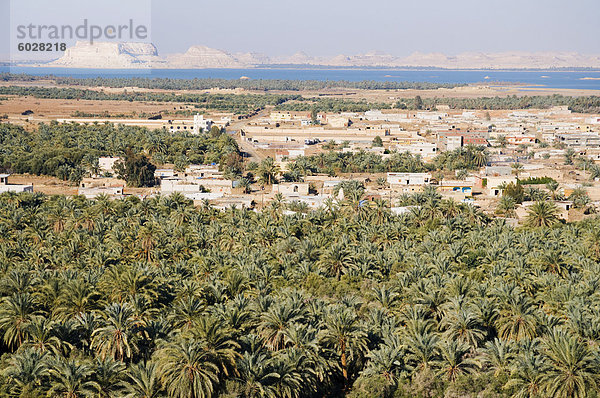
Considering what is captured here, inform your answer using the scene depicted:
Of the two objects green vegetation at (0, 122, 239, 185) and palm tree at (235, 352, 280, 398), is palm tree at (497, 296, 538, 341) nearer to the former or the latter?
palm tree at (235, 352, 280, 398)

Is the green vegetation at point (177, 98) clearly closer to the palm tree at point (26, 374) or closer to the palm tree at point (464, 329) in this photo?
the palm tree at point (464, 329)

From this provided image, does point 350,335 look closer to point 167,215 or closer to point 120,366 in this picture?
point 120,366

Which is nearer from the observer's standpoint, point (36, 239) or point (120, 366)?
point (120, 366)

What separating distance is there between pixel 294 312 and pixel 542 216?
22.9 meters

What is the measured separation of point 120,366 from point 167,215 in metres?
23.3

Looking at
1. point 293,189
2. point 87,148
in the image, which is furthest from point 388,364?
point 87,148

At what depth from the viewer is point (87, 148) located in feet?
230

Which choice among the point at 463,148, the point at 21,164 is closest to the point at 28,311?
the point at 21,164

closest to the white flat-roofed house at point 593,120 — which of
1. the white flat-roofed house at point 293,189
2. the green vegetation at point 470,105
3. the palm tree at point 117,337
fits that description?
the green vegetation at point 470,105

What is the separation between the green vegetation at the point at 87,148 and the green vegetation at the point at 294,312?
26.7m

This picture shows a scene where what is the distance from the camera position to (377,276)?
29750 mm

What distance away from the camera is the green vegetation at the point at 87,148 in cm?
6216

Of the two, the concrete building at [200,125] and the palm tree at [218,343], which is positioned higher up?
the concrete building at [200,125]

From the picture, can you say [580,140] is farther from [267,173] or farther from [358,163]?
[267,173]
